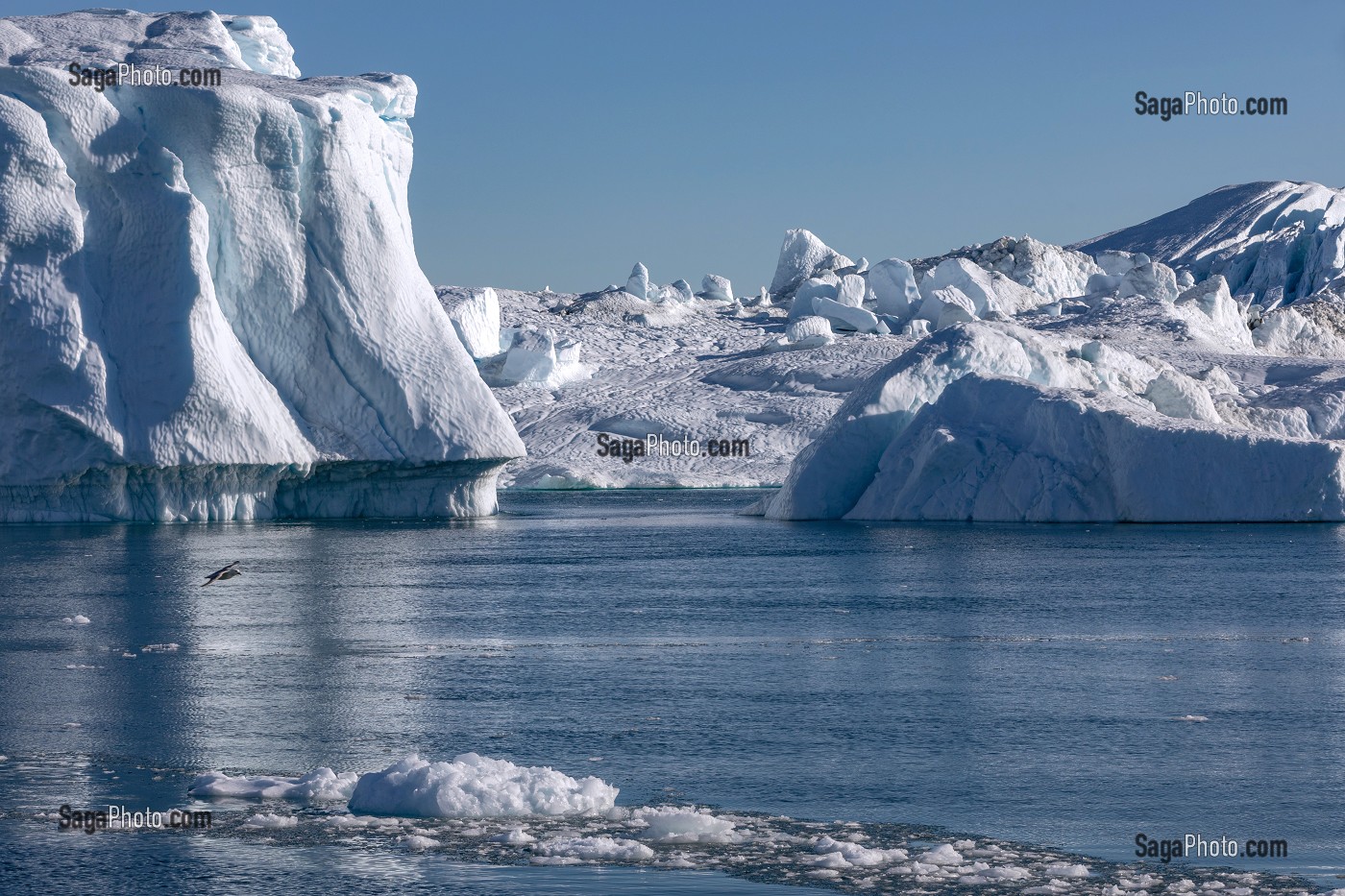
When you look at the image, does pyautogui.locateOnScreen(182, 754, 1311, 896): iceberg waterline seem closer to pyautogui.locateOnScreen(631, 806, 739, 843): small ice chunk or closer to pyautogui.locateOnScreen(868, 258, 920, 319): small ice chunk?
pyautogui.locateOnScreen(631, 806, 739, 843): small ice chunk

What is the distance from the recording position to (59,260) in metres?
32.0

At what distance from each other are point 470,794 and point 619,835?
0.91 meters

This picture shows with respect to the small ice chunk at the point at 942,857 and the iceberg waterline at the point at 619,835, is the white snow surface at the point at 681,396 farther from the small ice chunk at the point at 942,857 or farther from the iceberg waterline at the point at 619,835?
the small ice chunk at the point at 942,857

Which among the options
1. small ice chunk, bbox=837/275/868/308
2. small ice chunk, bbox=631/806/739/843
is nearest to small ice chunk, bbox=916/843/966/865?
small ice chunk, bbox=631/806/739/843

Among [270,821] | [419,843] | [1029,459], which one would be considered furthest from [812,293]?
[419,843]

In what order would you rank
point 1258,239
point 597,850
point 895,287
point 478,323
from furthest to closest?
1. point 1258,239
2. point 895,287
3. point 478,323
4. point 597,850

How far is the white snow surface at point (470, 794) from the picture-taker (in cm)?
832

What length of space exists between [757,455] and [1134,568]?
35.7 m

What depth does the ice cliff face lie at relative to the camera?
31328 mm

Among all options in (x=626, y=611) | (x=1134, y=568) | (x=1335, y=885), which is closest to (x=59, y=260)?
(x=626, y=611)

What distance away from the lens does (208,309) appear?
32500 mm

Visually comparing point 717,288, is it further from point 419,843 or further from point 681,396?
point 419,843

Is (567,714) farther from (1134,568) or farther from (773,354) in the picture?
(773,354)

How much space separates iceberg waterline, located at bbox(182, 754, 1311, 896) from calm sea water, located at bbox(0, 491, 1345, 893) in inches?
7.9
